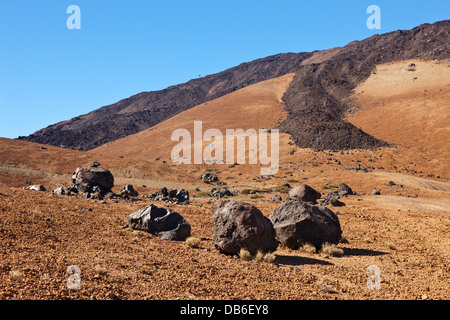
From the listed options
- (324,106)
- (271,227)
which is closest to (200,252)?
(271,227)

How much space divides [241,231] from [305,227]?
3.68 metres

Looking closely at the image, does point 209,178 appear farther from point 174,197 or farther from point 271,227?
point 271,227

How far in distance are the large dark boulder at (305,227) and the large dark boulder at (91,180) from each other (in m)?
21.0

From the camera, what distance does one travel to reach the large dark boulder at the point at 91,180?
28.8 metres

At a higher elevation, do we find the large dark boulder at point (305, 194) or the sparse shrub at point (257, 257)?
the large dark boulder at point (305, 194)

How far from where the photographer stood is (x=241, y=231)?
11.4m

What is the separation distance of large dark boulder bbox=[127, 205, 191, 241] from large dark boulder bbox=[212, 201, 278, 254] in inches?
102

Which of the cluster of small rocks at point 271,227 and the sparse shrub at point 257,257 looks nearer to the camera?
the sparse shrub at point 257,257

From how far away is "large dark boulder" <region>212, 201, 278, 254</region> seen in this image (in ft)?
37.2

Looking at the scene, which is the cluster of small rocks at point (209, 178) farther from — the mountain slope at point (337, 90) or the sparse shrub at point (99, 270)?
the sparse shrub at point (99, 270)

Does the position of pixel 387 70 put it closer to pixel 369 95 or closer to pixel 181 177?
pixel 369 95

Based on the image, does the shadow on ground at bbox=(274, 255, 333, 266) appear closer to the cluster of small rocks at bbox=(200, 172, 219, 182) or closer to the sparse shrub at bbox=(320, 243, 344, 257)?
the sparse shrub at bbox=(320, 243, 344, 257)

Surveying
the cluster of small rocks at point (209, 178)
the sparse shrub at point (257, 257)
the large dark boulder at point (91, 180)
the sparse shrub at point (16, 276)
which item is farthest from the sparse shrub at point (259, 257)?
the cluster of small rocks at point (209, 178)
